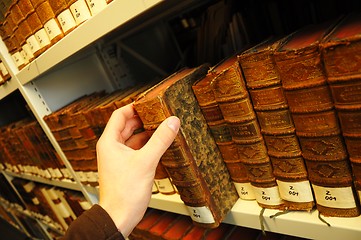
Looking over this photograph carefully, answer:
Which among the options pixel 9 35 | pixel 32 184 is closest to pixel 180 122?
pixel 9 35

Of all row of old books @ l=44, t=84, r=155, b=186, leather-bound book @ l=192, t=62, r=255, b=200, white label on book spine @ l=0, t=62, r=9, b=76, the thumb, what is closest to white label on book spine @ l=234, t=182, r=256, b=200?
leather-bound book @ l=192, t=62, r=255, b=200

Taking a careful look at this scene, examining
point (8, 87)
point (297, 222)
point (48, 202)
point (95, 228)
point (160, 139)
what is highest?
point (8, 87)

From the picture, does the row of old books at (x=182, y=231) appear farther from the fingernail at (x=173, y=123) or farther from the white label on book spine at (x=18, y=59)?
the white label on book spine at (x=18, y=59)

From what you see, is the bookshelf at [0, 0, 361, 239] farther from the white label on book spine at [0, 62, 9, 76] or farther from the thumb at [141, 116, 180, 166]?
the thumb at [141, 116, 180, 166]

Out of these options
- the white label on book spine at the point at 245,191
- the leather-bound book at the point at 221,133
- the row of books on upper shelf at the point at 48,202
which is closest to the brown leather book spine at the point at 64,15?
the leather-bound book at the point at 221,133

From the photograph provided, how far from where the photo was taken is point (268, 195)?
1.94 feet

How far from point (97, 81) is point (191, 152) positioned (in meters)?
0.93

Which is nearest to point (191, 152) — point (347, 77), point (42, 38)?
point (347, 77)

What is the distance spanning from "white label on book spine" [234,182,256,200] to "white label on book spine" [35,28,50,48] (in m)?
0.68

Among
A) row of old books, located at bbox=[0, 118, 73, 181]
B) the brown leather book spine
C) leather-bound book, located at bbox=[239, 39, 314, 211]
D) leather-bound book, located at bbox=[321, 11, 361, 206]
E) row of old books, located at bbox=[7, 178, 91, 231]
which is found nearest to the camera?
leather-bound book, located at bbox=[321, 11, 361, 206]

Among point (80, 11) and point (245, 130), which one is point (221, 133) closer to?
point (245, 130)

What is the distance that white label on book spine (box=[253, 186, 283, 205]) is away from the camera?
585 millimetres

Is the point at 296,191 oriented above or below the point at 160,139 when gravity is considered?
below

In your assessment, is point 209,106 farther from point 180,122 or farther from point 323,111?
point 323,111
